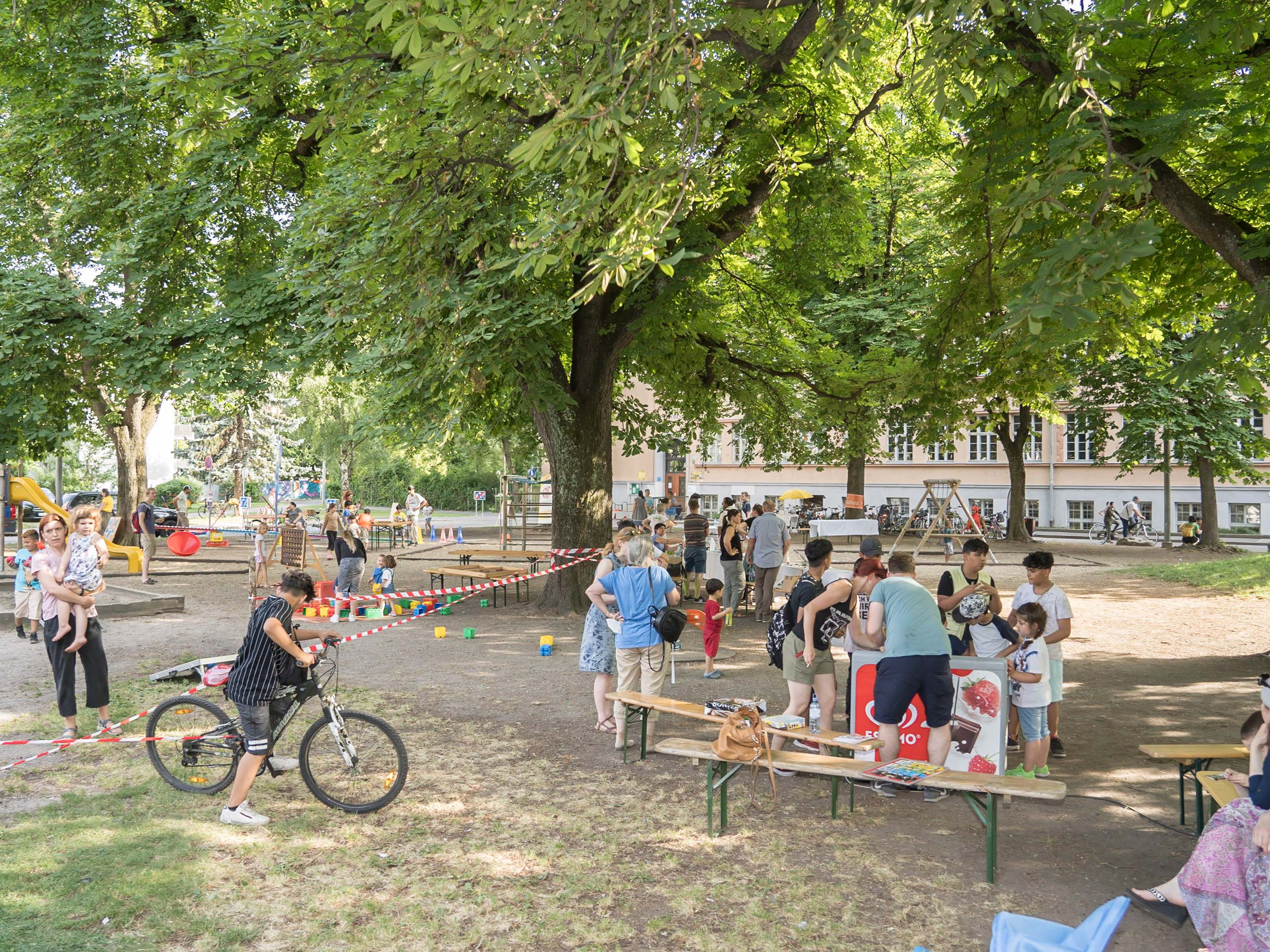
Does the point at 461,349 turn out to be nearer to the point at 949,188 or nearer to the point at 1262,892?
the point at 949,188

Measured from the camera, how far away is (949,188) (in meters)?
11.8

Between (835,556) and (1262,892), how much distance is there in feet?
75.3

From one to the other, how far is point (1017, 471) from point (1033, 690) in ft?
94.6

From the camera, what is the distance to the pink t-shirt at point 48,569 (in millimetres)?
7801

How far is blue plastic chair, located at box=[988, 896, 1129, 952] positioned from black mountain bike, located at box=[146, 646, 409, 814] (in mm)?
3707

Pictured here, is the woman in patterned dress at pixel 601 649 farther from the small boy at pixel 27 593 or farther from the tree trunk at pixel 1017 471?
the tree trunk at pixel 1017 471

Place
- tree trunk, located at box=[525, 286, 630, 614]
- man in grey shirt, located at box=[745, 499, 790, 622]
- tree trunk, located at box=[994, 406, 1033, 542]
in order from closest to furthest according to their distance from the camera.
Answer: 1. man in grey shirt, located at box=[745, 499, 790, 622]
2. tree trunk, located at box=[525, 286, 630, 614]
3. tree trunk, located at box=[994, 406, 1033, 542]

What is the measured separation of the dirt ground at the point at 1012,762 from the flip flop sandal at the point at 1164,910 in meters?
0.06

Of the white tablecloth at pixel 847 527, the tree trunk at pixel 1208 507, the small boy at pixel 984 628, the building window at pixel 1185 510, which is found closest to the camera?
the small boy at pixel 984 628

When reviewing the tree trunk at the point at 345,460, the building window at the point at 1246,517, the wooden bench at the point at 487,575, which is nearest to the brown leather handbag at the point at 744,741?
the wooden bench at the point at 487,575

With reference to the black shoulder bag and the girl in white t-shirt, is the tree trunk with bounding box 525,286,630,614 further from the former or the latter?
the girl in white t-shirt

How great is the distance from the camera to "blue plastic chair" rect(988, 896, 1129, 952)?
14.2 feet

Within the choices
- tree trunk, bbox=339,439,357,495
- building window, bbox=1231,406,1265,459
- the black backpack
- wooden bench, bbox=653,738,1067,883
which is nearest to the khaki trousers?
the black backpack

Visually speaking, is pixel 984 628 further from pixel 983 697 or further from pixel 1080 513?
pixel 1080 513
